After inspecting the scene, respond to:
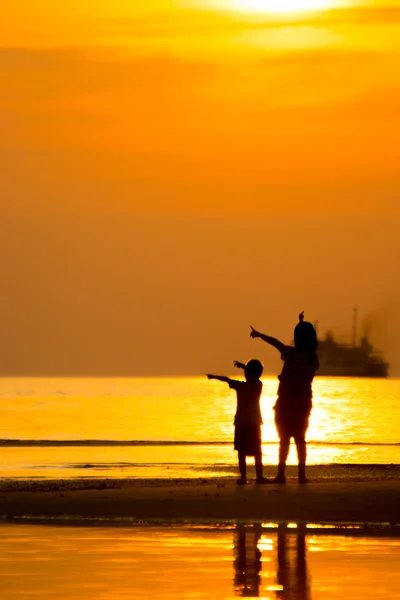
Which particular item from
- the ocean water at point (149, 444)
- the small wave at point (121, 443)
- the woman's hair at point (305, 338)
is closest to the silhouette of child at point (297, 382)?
the woman's hair at point (305, 338)

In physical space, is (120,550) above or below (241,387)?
below

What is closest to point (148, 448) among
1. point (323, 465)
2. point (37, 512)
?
point (323, 465)

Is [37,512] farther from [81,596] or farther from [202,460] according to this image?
[202,460]

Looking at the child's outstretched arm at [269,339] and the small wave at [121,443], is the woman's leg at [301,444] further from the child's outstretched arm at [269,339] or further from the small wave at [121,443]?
the small wave at [121,443]

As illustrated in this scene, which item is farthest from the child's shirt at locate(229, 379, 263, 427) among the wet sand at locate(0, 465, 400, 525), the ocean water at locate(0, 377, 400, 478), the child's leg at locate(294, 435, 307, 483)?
the ocean water at locate(0, 377, 400, 478)

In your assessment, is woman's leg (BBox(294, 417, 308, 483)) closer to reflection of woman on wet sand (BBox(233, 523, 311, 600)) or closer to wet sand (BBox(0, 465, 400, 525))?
wet sand (BBox(0, 465, 400, 525))

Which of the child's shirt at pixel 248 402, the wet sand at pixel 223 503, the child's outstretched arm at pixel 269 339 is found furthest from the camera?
the child's shirt at pixel 248 402

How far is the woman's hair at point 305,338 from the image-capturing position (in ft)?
72.4

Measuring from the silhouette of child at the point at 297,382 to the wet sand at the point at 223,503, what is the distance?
81 cm

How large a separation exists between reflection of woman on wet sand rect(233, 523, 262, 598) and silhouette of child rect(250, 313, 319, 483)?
4076 mm

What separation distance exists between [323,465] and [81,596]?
23.8m

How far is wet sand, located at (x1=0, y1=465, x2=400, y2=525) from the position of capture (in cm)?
1916

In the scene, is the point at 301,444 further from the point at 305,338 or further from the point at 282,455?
the point at 305,338

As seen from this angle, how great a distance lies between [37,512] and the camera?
64.3 feet
